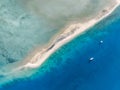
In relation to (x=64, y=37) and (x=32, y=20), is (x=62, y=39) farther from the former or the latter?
(x=32, y=20)

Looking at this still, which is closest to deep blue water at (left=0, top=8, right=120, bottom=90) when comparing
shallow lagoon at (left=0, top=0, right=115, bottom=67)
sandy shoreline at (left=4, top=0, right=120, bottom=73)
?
sandy shoreline at (left=4, top=0, right=120, bottom=73)

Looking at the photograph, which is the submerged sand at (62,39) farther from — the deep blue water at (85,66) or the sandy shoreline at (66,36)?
the deep blue water at (85,66)

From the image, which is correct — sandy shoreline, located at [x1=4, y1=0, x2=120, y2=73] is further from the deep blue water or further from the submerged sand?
the deep blue water

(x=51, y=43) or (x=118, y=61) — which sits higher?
(x=51, y=43)

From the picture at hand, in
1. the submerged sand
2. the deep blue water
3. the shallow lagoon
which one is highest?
the shallow lagoon

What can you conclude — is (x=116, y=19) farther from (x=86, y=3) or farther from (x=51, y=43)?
(x=51, y=43)

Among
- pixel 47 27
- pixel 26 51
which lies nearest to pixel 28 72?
pixel 26 51

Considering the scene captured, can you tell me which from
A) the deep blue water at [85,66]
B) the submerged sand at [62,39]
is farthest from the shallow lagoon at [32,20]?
the deep blue water at [85,66]
